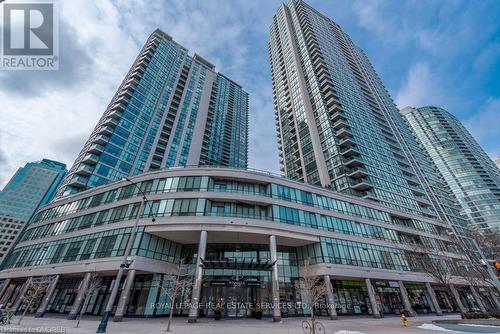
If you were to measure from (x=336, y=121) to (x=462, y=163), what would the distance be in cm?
8918

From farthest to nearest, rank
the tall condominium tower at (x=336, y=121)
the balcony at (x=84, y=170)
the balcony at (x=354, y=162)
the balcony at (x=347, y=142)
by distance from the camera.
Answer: the balcony at (x=347, y=142), the tall condominium tower at (x=336, y=121), the balcony at (x=354, y=162), the balcony at (x=84, y=170)

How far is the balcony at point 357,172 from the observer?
160ft

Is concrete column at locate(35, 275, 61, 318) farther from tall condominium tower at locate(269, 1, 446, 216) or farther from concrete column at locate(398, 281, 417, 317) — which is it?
tall condominium tower at locate(269, 1, 446, 216)

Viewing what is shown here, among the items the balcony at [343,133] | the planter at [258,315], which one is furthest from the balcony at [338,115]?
the planter at [258,315]

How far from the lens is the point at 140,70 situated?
231ft

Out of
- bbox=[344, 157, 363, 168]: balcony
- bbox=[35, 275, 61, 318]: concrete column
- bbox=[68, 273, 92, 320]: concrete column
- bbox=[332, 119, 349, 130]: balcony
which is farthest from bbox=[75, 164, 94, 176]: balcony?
bbox=[332, 119, 349, 130]: balcony

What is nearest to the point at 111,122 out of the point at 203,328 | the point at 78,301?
the point at 78,301

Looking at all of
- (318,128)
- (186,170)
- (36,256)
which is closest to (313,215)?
(186,170)

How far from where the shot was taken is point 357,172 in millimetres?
48500

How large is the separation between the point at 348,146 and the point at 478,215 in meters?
Result: 84.3

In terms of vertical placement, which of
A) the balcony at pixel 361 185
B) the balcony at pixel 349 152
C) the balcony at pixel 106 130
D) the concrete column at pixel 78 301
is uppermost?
the balcony at pixel 106 130

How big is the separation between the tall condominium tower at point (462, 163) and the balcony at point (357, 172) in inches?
2647

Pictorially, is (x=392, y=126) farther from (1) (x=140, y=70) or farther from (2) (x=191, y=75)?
(1) (x=140, y=70)

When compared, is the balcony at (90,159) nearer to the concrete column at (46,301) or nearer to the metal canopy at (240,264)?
the concrete column at (46,301)
